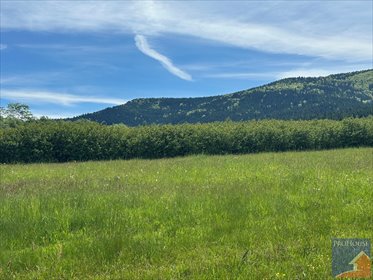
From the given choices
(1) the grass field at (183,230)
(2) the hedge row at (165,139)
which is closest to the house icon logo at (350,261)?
(1) the grass field at (183,230)

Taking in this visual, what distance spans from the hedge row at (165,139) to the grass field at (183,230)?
24.7 metres

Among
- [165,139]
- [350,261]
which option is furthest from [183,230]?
[165,139]

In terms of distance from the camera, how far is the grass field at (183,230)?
5.81 meters

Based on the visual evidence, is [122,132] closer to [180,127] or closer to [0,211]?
[180,127]

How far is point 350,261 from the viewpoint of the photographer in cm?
536

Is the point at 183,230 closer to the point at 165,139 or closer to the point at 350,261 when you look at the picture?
the point at 350,261

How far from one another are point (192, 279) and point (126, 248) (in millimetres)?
1756

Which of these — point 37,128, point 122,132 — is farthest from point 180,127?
point 37,128

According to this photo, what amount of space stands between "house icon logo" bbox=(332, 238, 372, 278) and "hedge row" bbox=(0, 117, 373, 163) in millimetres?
33188

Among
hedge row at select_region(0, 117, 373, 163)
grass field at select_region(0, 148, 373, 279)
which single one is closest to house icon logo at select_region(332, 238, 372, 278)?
grass field at select_region(0, 148, 373, 279)

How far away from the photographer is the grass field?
5.81 m

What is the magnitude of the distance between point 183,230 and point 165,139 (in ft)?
103

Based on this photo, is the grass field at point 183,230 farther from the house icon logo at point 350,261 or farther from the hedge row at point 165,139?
the hedge row at point 165,139

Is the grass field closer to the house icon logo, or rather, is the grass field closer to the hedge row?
the house icon logo
